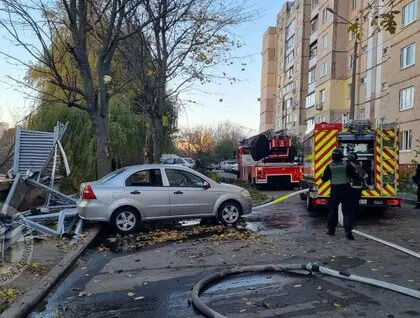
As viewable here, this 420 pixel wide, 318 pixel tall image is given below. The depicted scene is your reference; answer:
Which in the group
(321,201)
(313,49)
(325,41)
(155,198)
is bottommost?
(321,201)

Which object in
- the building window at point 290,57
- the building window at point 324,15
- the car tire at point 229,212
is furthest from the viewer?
the building window at point 290,57

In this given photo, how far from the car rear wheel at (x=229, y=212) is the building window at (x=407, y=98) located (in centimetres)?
2093

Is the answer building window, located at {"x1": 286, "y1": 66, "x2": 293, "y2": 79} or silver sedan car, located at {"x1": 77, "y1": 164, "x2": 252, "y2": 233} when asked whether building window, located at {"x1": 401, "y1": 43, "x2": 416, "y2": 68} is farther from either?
building window, located at {"x1": 286, "y1": 66, "x2": 293, "y2": 79}

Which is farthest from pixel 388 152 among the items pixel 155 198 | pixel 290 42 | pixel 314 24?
pixel 290 42

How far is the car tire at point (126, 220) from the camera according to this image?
10.1 meters

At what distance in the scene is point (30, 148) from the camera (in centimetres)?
1162

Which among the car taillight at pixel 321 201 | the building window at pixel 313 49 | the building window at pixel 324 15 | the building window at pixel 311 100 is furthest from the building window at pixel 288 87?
the car taillight at pixel 321 201

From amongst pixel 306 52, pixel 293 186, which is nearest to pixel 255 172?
pixel 293 186

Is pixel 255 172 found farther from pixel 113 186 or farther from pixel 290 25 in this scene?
pixel 290 25

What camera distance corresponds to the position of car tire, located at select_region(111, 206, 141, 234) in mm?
10084

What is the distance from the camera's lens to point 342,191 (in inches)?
376

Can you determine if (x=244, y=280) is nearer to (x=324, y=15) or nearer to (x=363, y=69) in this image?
(x=363, y=69)

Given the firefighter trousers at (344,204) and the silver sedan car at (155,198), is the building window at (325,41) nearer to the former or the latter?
the silver sedan car at (155,198)

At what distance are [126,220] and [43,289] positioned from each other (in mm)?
4443
